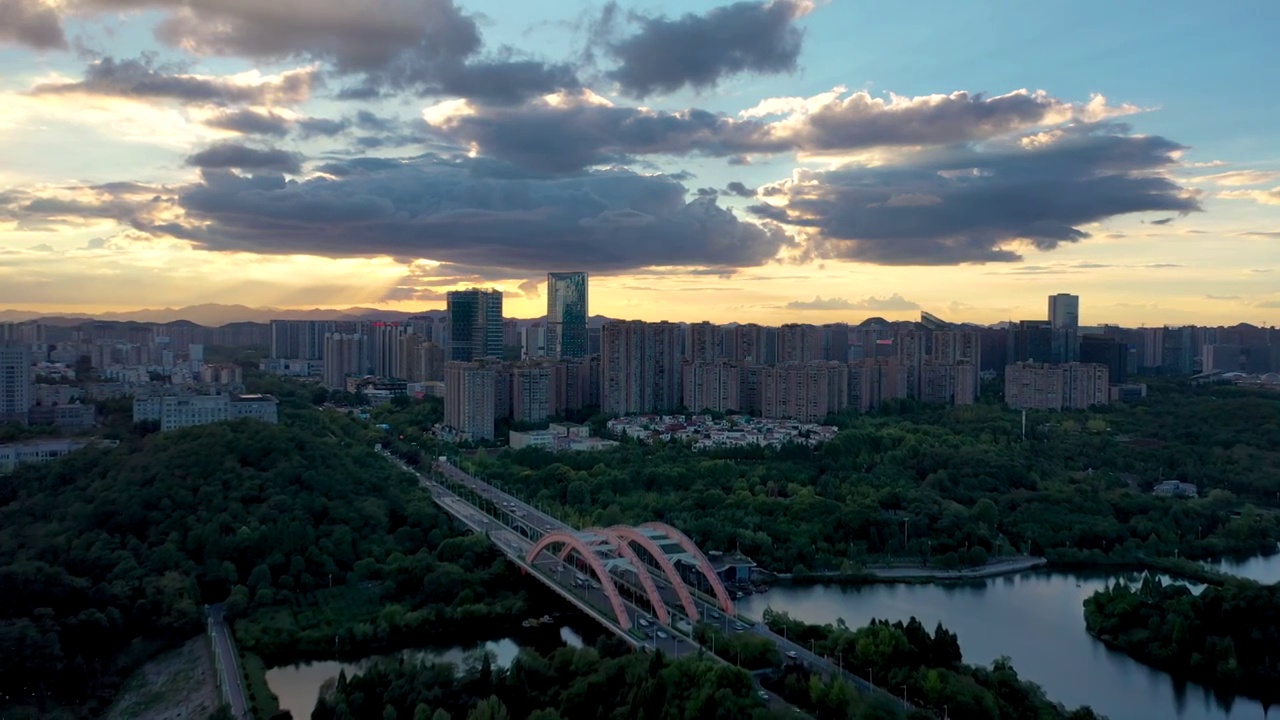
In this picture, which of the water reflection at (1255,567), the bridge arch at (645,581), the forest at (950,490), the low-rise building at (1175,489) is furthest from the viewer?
the low-rise building at (1175,489)

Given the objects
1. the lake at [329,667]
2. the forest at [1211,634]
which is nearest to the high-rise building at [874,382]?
the forest at [1211,634]

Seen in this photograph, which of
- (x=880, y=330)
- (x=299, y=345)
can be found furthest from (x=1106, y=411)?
(x=299, y=345)

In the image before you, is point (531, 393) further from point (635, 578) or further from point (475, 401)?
point (635, 578)

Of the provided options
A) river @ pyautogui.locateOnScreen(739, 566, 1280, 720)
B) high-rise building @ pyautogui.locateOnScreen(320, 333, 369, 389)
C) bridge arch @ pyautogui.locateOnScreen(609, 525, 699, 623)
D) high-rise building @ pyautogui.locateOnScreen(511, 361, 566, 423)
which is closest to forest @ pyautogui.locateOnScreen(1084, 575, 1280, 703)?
river @ pyautogui.locateOnScreen(739, 566, 1280, 720)

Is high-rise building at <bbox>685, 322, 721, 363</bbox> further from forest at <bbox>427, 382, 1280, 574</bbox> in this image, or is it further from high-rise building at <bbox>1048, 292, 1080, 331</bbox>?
high-rise building at <bbox>1048, 292, 1080, 331</bbox>

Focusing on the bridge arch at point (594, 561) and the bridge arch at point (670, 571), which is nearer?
the bridge arch at point (594, 561)

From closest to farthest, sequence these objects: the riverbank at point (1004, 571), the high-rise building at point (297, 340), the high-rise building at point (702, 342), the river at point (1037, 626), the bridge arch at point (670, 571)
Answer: the river at point (1037, 626), the bridge arch at point (670, 571), the riverbank at point (1004, 571), the high-rise building at point (702, 342), the high-rise building at point (297, 340)

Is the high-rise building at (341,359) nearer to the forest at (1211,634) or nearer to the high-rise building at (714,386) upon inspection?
the high-rise building at (714,386)
